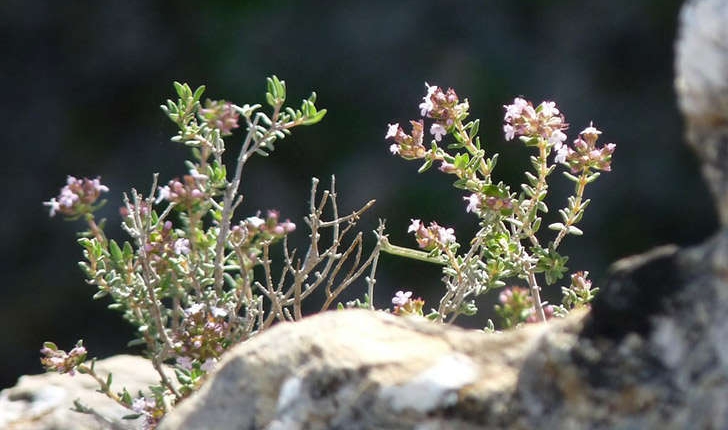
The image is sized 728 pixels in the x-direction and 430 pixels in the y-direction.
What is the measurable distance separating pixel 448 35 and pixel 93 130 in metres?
1.31

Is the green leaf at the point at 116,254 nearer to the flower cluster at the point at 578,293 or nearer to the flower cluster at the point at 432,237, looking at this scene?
the flower cluster at the point at 432,237

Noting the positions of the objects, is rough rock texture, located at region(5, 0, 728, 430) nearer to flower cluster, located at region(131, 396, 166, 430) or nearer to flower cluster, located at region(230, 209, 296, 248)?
flower cluster, located at region(230, 209, 296, 248)

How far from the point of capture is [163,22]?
467cm

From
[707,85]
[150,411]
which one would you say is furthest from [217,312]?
[707,85]

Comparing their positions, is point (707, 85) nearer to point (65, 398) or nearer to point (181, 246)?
point (181, 246)

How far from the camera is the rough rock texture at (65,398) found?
235 cm

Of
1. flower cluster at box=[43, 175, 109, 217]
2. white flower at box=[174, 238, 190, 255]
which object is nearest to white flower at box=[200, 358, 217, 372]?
white flower at box=[174, 238, 190, 255]

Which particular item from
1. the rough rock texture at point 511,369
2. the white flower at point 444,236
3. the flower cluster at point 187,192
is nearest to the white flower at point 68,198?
the flower cluster at point 187,192

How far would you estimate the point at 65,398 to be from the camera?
8.09 feet

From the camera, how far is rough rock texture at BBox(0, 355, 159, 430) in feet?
7.70

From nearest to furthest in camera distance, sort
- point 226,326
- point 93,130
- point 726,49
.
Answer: point 726,49
point 226,326
point 93,130

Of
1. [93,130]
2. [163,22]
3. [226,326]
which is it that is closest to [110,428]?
[226,326]

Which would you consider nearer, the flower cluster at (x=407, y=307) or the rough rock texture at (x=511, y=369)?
the rough rock texture at (x=511, y=369)

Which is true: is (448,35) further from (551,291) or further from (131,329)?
(131,329)
